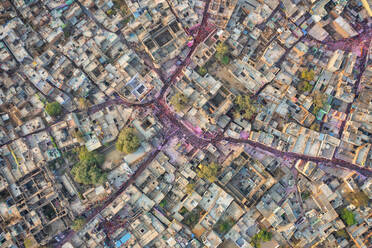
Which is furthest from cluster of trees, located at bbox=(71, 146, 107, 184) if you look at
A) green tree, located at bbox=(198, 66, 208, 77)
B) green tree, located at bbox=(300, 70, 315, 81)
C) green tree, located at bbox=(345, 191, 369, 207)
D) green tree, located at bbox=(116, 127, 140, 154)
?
green tree, located at bbox=(345, 191, 369, 207)

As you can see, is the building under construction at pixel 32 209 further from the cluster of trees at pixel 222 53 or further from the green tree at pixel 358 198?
the green tree at pixel 358 198

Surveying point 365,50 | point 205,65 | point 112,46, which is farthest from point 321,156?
point 112,46

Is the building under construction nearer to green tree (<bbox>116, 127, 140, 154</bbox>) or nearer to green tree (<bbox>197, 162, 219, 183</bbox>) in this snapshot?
green tree (<bbox>116, 127, 140, 154</bbox>)

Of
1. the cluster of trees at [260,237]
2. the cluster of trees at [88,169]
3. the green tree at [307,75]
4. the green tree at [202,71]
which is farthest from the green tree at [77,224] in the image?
the green tree at [307,75]

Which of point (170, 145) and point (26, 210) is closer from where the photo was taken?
point (26, 210)

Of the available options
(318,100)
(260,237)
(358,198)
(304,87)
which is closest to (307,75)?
(304,87)

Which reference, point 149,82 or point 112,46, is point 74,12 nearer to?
point 112,46

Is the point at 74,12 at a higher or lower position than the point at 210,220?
higher
